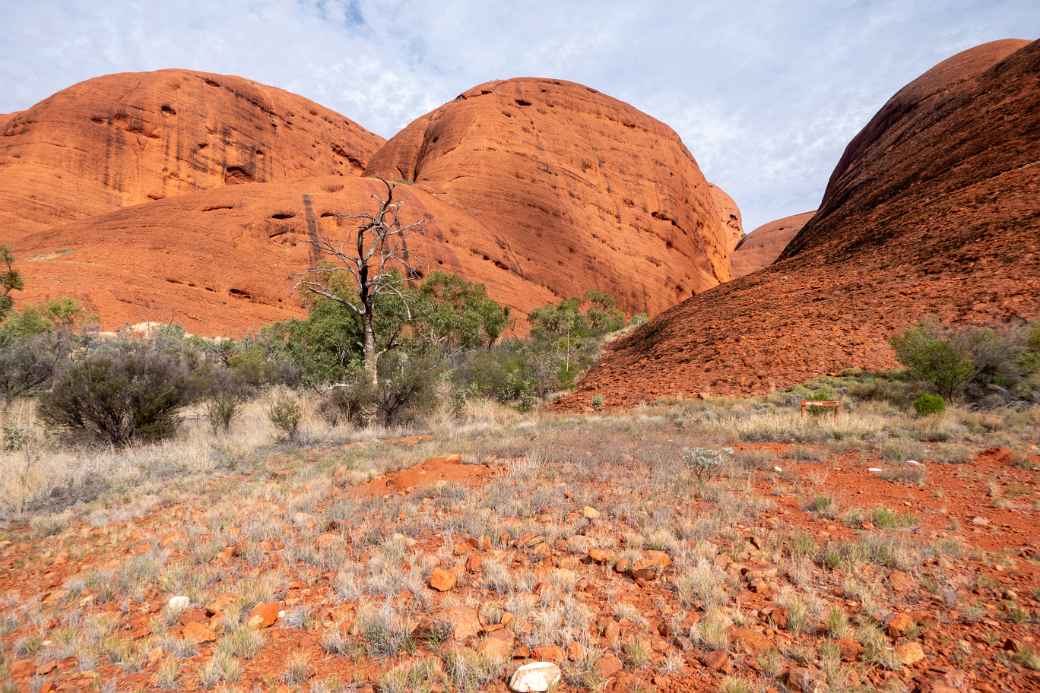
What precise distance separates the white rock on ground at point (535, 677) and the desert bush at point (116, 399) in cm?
819

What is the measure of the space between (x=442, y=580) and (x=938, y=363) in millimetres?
11518

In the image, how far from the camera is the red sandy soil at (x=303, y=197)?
34031 millimetres

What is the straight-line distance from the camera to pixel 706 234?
7388 cm

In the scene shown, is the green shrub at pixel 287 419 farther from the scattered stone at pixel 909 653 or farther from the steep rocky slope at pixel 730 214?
the steep rocky slope at pixel 730 214

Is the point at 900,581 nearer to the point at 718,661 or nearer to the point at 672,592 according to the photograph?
the point at 672,592

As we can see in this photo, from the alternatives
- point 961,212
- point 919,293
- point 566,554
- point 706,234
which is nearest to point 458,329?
point 919,293

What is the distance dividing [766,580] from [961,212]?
20176 mm

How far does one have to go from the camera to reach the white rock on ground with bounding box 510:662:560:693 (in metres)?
2.13

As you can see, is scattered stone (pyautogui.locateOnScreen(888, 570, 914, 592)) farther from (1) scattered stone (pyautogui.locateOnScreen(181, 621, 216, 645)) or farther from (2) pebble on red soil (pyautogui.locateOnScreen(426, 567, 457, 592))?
(1) scattered stone (pyautogui.locateOnScreen(181, 621, 216, 645))

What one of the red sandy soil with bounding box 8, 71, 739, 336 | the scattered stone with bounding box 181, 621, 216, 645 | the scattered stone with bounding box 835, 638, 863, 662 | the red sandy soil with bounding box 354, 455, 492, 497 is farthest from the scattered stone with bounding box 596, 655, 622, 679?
the red sandy soil with bounding box 8, 71, 739, 336

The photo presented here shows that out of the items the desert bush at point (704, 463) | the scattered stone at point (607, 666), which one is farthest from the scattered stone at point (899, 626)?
the desert bush at point (704, 463)

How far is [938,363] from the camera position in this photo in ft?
33.1

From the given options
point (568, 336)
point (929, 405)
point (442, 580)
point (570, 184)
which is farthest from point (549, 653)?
point (570, 184)

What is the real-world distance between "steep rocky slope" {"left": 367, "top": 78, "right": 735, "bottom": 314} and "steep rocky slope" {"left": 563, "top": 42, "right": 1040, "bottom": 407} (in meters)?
29.3
